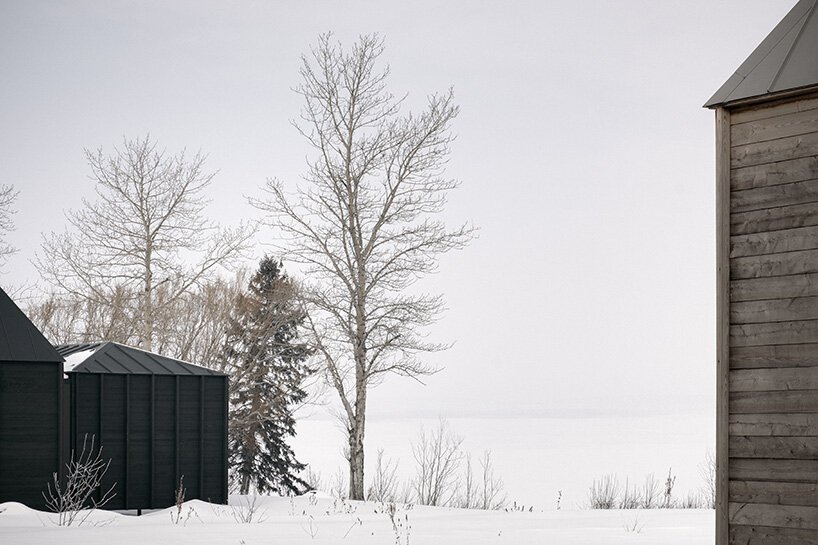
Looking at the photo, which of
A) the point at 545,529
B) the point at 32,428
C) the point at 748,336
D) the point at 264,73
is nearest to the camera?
the point at 748,336

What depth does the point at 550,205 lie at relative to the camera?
2939cm

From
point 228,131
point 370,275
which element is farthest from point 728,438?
point 228,131

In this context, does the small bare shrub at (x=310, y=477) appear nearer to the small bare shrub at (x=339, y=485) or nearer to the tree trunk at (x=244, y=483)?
the tree trunk at (x=244, y=483)

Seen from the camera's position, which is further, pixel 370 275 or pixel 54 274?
pixel 54 274

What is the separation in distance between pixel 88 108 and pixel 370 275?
52.8ft

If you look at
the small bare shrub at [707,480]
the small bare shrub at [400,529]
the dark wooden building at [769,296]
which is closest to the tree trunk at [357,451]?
the small bare shrub at [400,529]

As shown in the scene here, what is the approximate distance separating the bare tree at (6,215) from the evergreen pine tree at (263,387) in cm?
727

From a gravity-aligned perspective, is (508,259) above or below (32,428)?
above

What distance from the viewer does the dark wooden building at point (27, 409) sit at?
15570 mm

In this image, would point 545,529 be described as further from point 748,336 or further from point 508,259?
point 508,259

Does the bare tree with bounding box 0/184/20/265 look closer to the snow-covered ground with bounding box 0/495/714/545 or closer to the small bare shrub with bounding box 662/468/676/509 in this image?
the snow-covered ground with bounding box 0/495/714/545

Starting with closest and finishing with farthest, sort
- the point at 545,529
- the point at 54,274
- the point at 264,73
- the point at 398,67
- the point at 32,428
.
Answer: the point at 545,529
the point at 32,428
the point at 398,67
the point at 54,274
the point at 264,73

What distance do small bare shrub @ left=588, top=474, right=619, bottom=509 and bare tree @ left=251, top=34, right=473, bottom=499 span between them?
209 inches

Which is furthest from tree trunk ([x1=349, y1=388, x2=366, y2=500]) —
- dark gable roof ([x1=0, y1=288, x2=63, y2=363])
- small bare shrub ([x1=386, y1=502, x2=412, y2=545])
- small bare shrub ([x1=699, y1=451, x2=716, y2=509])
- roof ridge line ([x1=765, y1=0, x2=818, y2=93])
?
roof ridge line ([x1=765, y1=0, x2=818, y2=93])
